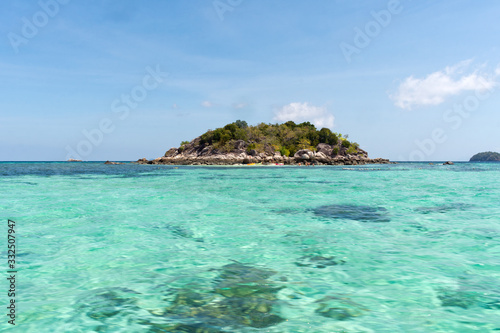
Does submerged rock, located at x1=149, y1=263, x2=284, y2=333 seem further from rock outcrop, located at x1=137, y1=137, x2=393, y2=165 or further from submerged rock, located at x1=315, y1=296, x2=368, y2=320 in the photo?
rock outcrop, located at x1=137, y1=137, x2=393, y2=165

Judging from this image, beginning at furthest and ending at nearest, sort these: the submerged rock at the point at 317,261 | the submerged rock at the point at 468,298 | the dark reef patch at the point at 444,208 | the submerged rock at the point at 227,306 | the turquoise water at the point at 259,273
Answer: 1. the dark reef patch at the point at 444,208
2. the submerged rock at the point at 317,261
3. the submerged rock at the point at 468,298
4. the turquoise water at the point at 259,273
5. the submerged rock at the point at 227,306

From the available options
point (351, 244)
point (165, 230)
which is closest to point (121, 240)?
point (165, 230)

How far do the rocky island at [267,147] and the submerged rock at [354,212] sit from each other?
87126 millimetres

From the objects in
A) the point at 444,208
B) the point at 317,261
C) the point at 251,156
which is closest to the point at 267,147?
the point at 251,156

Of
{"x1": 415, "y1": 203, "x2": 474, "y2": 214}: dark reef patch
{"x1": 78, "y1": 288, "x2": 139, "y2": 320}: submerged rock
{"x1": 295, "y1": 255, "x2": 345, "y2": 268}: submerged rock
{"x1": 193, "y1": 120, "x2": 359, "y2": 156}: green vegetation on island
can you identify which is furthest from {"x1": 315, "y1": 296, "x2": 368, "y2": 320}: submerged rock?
{"x1": 193, "y1": 120, "x2": 359, "y2": 156}: green vegetation on island

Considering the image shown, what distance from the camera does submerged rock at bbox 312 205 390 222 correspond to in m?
12.3

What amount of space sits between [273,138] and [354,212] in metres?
120

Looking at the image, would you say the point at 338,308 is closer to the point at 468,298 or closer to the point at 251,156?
the point at 468,298

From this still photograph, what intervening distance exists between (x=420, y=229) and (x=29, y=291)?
1092 centimetres

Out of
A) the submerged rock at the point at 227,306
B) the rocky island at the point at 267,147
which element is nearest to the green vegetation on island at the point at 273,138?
the rocky island at the point at 267,147

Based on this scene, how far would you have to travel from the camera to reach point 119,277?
247 inches

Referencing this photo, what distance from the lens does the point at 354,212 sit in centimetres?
1364

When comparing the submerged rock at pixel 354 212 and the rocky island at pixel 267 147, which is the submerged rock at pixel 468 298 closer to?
the submerged rock at pixel 354 212

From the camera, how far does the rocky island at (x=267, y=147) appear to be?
108938mm
